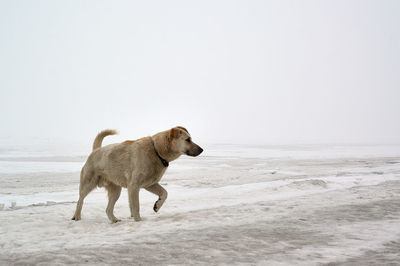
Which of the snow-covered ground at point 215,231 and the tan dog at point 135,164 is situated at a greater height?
the tan dog at point 135,164

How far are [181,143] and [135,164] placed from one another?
0.90 meters

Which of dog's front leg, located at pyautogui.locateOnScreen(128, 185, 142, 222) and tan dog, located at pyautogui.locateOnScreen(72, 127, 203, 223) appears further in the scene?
tan dog, located at pyautogui.locateOnScreen(72, 127, 203, 223)

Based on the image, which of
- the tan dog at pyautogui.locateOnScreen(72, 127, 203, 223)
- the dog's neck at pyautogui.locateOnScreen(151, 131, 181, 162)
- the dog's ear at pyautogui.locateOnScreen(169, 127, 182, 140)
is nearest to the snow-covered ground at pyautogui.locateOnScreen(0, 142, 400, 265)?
the tan dog at pyautogui.locateOnScreen(72, 127, 203, 223)

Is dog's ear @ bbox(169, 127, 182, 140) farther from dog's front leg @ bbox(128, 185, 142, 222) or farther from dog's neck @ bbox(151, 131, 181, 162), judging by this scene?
dog's front leg @ bbox(128, 185, 142, 222)

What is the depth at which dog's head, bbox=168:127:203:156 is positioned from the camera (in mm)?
6582

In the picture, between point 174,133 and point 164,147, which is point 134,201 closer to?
point 164,147

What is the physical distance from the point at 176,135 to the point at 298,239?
3.13 m

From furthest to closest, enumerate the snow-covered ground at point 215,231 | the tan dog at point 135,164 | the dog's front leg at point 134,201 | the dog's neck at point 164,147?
the dog's neck at point 164,147 < the tan dog at point 135,164 < the dog's front leg at point 134,201 < the snow-covered ground at point 215,231

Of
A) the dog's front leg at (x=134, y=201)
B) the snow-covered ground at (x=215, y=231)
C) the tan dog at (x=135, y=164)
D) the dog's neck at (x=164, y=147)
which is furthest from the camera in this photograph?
the dog's neck at (x=164, y=147)

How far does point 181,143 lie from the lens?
6.59 metres

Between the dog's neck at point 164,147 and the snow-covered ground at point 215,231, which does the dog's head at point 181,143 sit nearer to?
the dog's neck at point 164,147

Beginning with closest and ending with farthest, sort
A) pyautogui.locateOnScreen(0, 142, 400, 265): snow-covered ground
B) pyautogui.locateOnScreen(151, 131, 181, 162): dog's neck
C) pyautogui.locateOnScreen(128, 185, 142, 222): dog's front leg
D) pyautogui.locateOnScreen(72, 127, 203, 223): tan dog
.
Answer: pyautogui.locateOnScreen(0, 142, 400, 265): snow-covered ground
pyautogui.locateOnScreen(128, 185, 142, 222): dog's front leg
pyautogui.locateOnScreen(72, 127, 203, 223): tan dog
pyautogui.locateOnScreen(151, 131, 181, 162): dog's neck

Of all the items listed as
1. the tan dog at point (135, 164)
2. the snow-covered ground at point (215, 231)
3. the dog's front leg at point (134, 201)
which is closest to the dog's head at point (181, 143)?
the tan dog at point (135, 164)

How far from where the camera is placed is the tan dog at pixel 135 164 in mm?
6395
